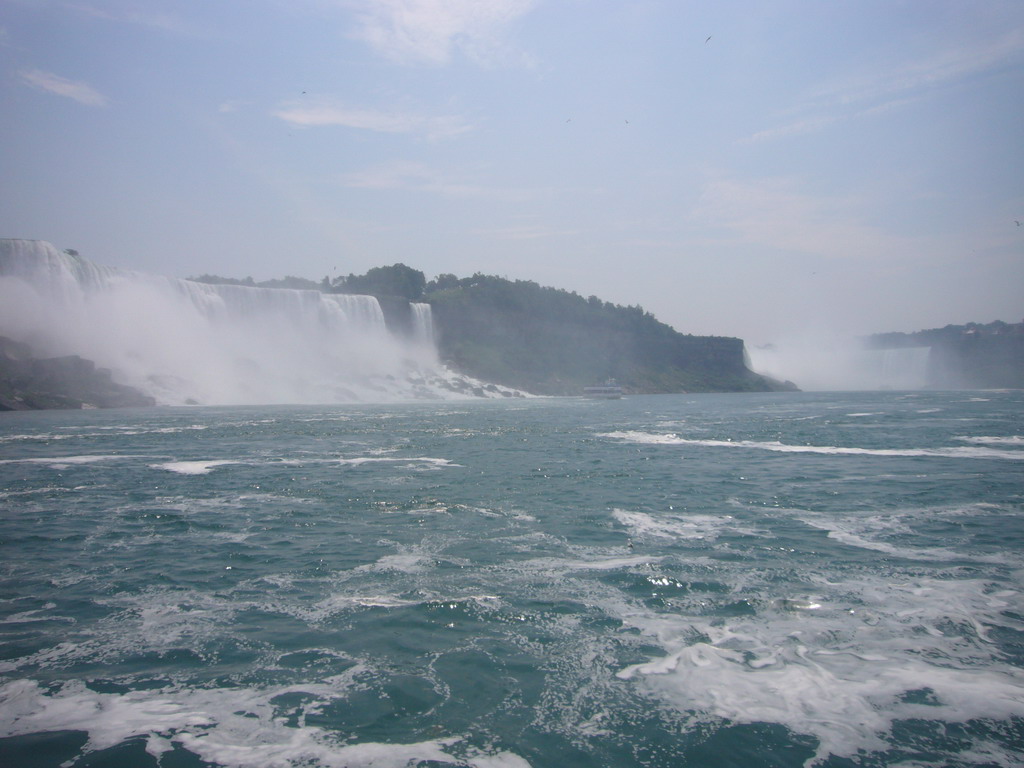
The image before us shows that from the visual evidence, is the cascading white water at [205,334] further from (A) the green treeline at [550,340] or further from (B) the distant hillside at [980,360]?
(B) the distant hillside at [980,360]

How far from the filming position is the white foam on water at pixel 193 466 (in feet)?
68.4

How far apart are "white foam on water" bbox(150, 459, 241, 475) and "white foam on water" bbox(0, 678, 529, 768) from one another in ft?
49.3

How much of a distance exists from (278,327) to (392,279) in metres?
40.7

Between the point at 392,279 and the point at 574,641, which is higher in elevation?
the point at 392,279

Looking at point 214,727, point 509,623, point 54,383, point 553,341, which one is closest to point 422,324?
point 553,341

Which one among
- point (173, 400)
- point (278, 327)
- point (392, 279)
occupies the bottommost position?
point (173, 400)

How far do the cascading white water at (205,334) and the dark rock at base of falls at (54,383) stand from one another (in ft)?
9.53

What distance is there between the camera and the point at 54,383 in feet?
174

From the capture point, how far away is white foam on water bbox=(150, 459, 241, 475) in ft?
68.4

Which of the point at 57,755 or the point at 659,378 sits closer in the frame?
the point at 57,755

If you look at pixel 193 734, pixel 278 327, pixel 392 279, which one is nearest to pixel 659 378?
pixel 392 279

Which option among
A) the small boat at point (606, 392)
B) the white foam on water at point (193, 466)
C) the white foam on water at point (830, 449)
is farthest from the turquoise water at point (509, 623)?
the small boat at point (606, 392)

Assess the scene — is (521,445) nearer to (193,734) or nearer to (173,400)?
(193,734)

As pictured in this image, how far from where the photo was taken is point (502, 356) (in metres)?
114
